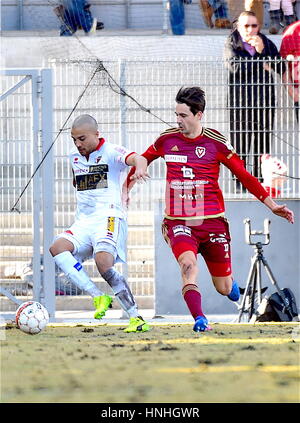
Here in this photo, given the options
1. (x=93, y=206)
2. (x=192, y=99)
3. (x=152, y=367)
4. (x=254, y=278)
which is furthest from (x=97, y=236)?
(x=152, y=367)

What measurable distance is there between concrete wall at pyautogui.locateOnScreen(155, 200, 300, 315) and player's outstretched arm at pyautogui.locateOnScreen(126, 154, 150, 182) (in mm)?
3801

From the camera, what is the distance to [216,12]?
701 inches

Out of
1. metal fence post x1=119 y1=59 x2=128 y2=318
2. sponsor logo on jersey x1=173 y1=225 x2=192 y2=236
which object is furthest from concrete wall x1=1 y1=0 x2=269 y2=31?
sponsor logo on jersey x1=173 y1=225 x2=192 y2=236

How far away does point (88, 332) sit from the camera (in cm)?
1048

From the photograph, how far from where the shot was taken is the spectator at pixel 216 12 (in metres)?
17.5

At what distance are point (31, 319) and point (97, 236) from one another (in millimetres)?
1064

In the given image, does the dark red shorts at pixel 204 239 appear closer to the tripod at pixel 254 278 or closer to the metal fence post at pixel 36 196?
the tripod at pixel 254 278

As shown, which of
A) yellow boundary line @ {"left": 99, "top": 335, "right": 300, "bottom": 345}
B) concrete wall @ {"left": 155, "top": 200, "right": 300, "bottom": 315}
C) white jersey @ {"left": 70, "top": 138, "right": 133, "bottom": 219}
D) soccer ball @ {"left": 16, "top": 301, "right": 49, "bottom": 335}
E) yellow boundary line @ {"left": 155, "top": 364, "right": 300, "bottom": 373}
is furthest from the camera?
concrete wall @ {"left": 155, "top": 200, "right": 300, "bottom": 315}

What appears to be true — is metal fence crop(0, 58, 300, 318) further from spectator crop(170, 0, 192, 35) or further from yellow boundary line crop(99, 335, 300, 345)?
yellow boundary line crop(99, 335, 300, 345)

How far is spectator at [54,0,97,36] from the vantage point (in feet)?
56.7

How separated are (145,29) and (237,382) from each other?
41.7 ft

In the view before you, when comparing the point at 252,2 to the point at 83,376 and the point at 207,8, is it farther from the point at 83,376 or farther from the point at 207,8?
the point at 83,376

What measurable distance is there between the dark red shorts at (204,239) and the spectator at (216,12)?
7.44 meters
